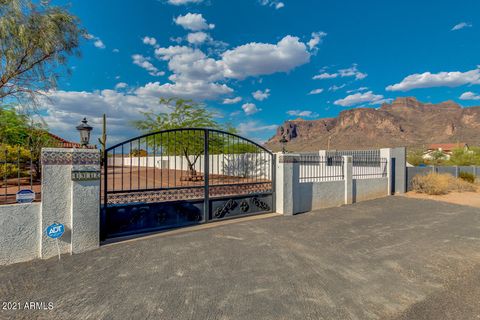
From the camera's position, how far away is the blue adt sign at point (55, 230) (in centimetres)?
388

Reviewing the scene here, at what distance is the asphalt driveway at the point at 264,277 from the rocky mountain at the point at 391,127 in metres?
49.0

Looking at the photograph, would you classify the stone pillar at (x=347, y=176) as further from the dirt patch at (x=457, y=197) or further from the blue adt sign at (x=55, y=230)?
the blue adt sign at (x=55, y=230)

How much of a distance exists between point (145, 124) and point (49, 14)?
8342 mm

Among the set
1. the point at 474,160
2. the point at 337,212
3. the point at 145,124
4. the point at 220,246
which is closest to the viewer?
the point at 220,246

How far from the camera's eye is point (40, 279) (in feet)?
11.1

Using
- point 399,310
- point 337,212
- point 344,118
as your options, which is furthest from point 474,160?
point 344,118

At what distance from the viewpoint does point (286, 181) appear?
733 centimetres

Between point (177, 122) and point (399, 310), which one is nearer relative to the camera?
point (399, 310)

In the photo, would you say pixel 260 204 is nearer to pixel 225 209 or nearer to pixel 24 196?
pixel 225 209

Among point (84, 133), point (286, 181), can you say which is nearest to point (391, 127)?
point (286, 181)

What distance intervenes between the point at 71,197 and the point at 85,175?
1.58 feet

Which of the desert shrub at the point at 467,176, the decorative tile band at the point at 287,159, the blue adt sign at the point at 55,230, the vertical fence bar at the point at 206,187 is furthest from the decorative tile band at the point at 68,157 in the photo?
the desert shrub at the point at 467,176

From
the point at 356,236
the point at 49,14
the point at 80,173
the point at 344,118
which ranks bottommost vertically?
the point at 356,236

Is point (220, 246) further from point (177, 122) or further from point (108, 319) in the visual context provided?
point (177, 122)
